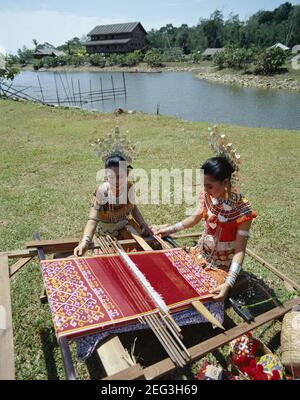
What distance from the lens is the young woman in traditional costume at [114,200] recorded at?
3.36 meters

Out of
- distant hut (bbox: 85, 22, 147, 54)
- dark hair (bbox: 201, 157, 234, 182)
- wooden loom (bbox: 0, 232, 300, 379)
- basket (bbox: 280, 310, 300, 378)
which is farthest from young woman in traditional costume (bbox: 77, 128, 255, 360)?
distant hut (bbox: 85, 22, 147, 54)

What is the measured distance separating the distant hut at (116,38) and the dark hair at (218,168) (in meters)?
79.1

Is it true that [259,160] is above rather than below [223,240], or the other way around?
below

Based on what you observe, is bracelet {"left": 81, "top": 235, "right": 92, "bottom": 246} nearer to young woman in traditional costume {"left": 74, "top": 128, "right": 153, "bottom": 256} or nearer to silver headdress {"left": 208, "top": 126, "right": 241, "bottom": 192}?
young woman in traditional costume {"left": 74, "top": 128, "right": 153, "bottom": 256}

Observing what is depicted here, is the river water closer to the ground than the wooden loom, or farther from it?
closer to the ground

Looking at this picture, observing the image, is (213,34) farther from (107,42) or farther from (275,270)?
(275,270)

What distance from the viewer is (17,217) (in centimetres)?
582

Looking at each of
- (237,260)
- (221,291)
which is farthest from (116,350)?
(237,260)

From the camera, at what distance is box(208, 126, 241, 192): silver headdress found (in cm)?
289

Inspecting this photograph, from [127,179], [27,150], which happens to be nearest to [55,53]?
[27,150]

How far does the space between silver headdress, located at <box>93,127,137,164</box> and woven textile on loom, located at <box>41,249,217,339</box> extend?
3.52 ft

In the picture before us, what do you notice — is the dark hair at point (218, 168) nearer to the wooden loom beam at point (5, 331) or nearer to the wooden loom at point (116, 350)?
the wooden loom at point (116, 350)

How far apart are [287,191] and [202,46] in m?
82.1

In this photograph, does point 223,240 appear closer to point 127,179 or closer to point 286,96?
point 127,179
